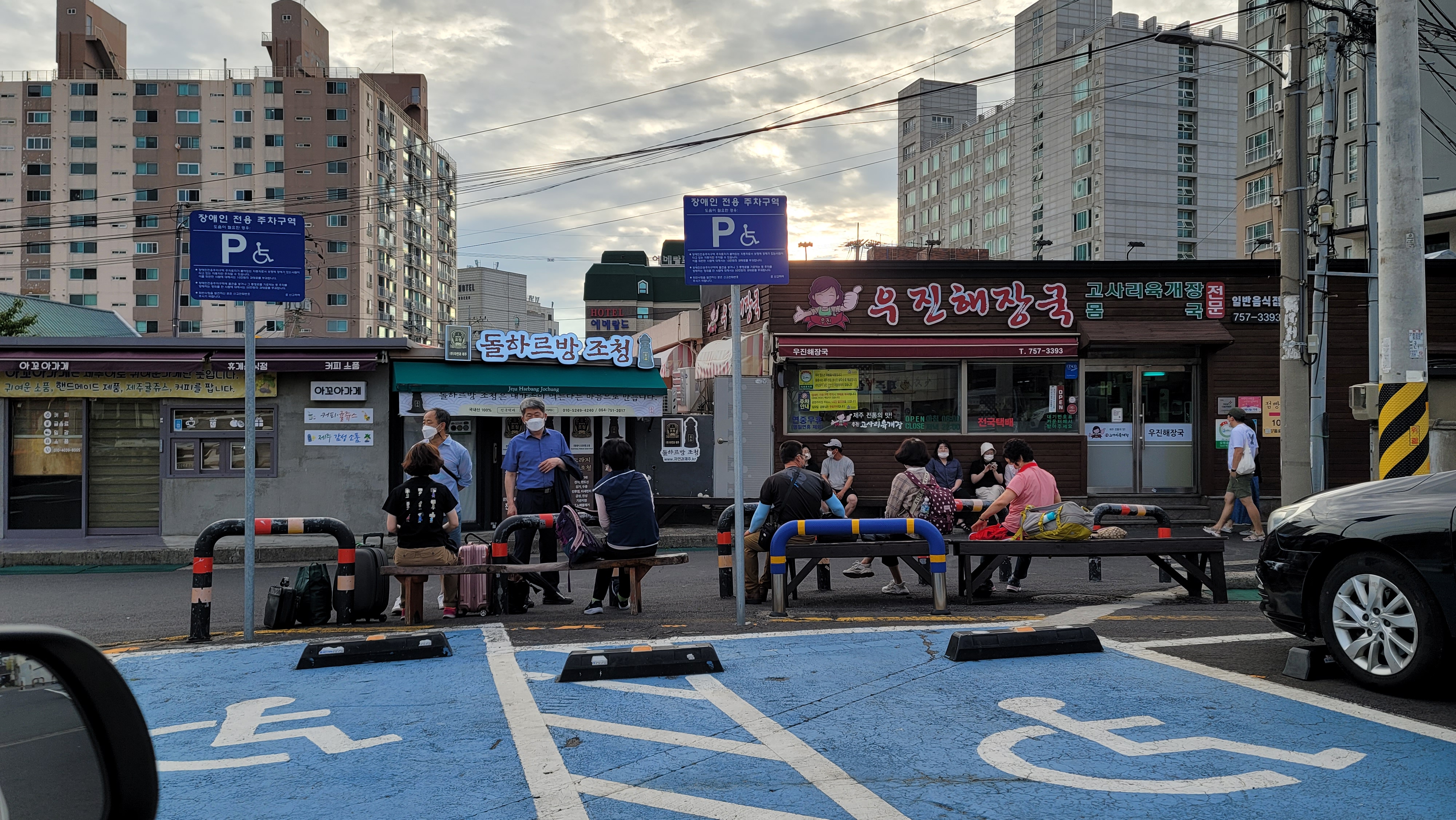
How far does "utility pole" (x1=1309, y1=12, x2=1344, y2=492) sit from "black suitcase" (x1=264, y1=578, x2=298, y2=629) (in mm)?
11960

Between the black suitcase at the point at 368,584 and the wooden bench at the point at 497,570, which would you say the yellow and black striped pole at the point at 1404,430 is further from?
the black suitcase at the point at 368,584

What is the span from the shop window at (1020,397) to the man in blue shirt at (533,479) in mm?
11144

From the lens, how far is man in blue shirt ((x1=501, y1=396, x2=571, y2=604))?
33.5 feet

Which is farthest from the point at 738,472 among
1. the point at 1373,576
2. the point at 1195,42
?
the point at 1195,42

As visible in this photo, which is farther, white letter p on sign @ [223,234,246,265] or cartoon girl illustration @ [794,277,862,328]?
cartoon girl illustration @ [794,277,862,328]

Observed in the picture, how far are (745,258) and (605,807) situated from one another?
4813mm

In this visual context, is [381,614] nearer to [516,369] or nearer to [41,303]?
[516,369]

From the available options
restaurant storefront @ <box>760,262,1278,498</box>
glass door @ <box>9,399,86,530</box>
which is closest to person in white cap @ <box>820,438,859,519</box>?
restaurant storefront @ <box>760,262,1278,498</box>

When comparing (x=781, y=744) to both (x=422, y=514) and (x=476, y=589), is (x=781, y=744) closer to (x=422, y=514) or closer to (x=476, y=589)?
(x=422, y=514)

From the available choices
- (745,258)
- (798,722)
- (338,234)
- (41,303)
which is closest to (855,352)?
(745,258)

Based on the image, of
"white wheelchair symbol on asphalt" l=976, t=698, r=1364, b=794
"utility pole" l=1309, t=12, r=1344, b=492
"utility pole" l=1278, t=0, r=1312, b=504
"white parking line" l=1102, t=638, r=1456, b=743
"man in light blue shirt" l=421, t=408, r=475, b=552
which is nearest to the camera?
"white wheelchair symbol on asphalt" l=976, t=698, r=1364, b=794

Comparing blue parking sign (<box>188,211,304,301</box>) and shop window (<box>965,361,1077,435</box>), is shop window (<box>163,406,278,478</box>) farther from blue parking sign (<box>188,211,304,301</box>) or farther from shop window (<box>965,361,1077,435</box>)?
shop window (<box>965,361,1077,435</box>)

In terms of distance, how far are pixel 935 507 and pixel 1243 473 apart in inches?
304

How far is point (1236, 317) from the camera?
64.6ft
